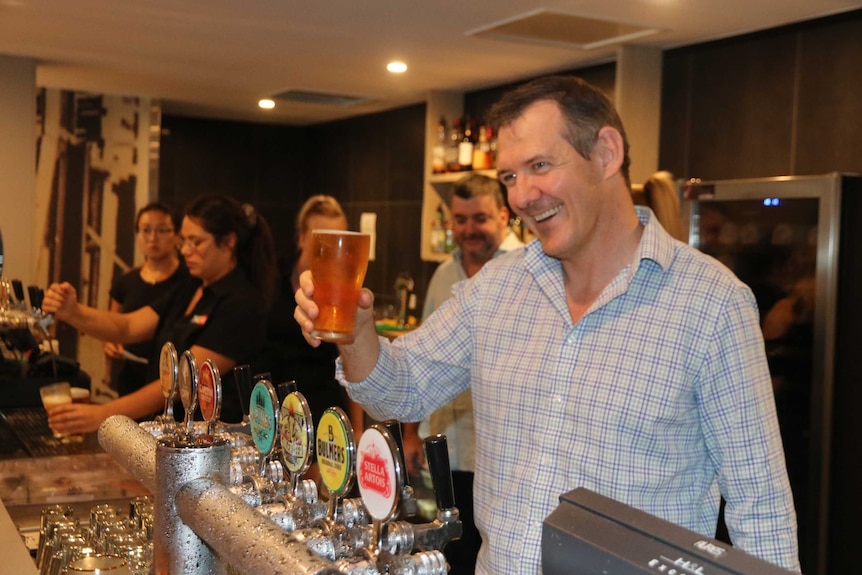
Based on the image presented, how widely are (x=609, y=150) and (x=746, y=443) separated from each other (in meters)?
0.52

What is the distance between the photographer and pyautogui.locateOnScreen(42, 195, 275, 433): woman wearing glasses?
268cm

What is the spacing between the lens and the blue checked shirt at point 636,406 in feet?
4.60

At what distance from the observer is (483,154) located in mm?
5375

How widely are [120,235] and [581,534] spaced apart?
686 cm

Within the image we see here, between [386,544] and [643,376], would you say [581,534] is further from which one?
[643,376]

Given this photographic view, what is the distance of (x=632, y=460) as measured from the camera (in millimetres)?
1457

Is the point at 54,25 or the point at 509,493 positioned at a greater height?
the point at 54,25

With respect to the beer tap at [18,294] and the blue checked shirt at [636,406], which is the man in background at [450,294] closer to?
the beer tap at [18,294]

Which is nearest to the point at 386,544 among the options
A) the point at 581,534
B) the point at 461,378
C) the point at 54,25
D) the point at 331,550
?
the point at 331,550

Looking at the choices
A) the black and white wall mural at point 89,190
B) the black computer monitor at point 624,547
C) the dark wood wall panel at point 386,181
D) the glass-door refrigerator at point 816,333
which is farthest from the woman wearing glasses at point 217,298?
the black and white wall mural at point 89,190

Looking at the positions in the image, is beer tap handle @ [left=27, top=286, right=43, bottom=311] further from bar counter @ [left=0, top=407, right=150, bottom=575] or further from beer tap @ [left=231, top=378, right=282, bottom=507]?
beer tap @ [left=231, top=378, right=282, bottom=507]

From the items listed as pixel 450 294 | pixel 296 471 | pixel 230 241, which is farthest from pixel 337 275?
pixel 450 294

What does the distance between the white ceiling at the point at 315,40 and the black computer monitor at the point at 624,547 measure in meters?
3.15

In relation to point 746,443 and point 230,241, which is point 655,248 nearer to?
point 746,443
